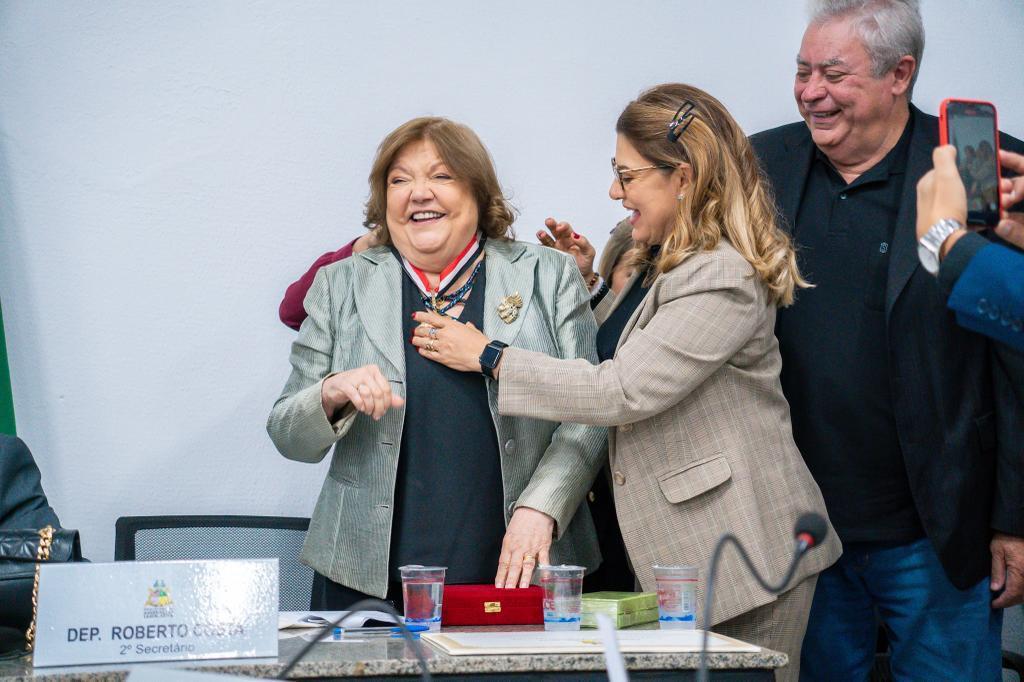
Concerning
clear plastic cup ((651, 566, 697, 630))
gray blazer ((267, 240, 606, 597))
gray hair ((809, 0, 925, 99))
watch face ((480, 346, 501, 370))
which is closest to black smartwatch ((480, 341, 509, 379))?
watch face ((480, 346, 501, 370))

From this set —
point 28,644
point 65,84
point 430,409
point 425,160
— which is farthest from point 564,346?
point 65,84

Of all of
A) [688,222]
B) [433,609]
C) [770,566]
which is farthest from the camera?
[688,222]

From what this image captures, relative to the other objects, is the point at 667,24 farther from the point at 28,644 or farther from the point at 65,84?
the point at 28,644

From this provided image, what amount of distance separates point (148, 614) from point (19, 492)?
2.44ft

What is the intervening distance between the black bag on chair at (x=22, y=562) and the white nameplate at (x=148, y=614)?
0.40 feet

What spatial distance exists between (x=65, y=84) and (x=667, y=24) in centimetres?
174

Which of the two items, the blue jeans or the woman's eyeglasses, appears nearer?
the woman's eyeglasses

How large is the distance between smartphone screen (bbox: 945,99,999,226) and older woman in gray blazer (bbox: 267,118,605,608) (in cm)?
79

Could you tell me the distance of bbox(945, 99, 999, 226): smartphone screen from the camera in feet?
6.12

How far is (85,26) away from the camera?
2957mm

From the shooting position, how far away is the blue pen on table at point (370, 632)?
1.69 metres

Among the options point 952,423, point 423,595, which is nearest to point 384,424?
point 423,595

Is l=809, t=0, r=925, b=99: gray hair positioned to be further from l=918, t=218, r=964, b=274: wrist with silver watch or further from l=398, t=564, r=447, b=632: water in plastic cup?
l=398, t=564, r=447, b=632: water in plastic cup

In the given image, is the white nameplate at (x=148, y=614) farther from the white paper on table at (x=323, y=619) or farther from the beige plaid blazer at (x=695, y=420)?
the beige plaid blazer at (x=695, y=420)
